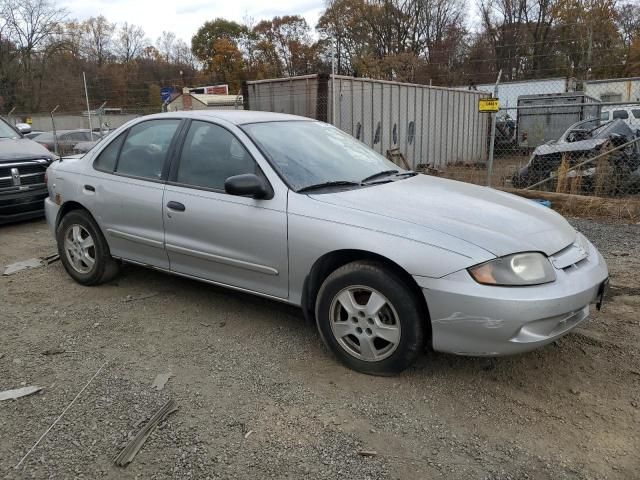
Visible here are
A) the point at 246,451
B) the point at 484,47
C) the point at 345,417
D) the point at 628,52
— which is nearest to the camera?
the point at 246,451

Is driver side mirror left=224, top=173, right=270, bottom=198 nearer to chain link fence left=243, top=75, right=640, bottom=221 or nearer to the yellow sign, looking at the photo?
chain link fence left=243, top=75, right=640, bottom=221

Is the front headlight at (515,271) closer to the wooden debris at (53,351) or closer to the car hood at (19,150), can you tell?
the wooden debris at (53,351)

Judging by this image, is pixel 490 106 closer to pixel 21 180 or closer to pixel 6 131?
pixel 21 180

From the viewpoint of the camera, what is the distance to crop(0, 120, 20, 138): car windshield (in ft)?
27.0

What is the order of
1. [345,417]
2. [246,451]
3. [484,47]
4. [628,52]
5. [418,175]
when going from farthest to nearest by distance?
[484,47] < [628,52] < [418,175] < [345,417] < [246,451]

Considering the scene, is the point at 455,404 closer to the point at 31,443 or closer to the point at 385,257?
the point at 385,257

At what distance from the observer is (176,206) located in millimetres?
4008

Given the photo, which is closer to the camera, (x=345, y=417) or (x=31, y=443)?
(x=31, y=443)

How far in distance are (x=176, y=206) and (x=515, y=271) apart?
8.01ft

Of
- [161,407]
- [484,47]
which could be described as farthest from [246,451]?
[484,47]

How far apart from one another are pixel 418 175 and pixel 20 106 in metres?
38.3

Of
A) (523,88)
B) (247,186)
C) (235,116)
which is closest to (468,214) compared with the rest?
(247,186)

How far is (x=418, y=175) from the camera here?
4.32 metres

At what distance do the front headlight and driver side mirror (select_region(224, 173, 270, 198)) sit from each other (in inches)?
56.5
